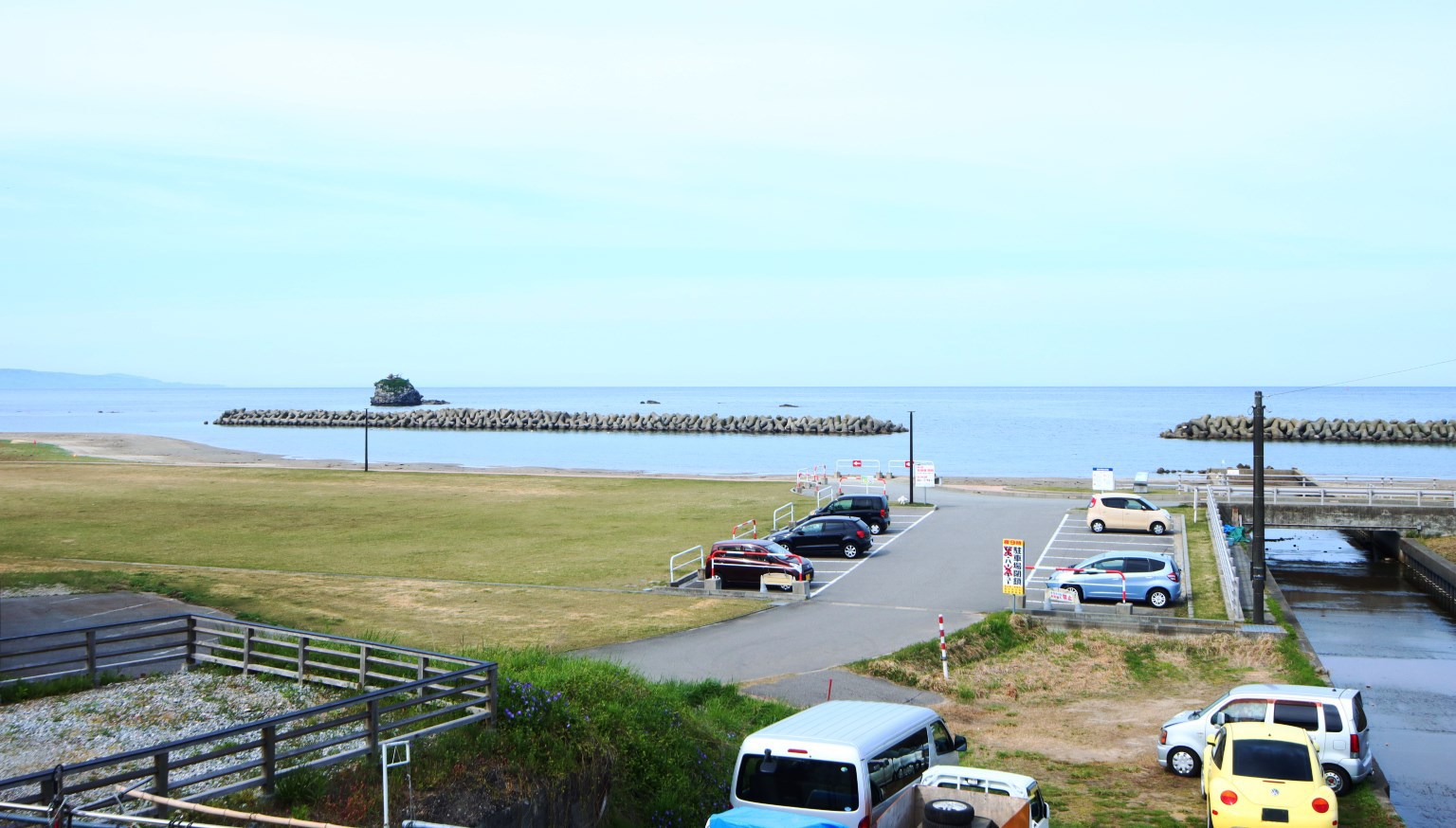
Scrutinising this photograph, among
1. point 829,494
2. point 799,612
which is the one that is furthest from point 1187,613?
point 829,494

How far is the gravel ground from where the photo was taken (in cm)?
1141

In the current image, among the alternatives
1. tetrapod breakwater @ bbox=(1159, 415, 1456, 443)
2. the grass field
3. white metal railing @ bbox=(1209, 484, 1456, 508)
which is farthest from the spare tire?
tetrapod breakwater @ bbox=(1159, 415, 1456, 443)

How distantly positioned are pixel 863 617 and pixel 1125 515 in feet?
56.7

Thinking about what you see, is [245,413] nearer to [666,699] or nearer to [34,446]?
[34,446]

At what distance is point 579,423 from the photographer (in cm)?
16025

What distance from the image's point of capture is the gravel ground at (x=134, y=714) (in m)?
11.4

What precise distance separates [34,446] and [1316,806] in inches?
4042

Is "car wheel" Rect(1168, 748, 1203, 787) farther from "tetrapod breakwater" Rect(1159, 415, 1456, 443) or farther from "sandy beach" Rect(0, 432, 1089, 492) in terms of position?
"tetrapod breakwater" Rect(1159, 415, 1456, 443)

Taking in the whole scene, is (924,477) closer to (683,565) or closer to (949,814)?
(683,565)

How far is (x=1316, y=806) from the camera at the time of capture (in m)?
12.4

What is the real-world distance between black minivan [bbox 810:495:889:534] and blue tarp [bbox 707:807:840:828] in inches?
1213

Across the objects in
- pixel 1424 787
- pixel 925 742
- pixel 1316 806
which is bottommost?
pixel 1424 787

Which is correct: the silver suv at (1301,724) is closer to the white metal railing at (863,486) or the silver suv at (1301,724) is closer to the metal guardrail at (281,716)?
the metal guardrail at (281,716)

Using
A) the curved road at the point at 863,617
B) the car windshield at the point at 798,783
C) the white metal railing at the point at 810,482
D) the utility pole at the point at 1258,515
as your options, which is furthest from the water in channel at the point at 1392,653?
the white metal railing at the point at 810,482
